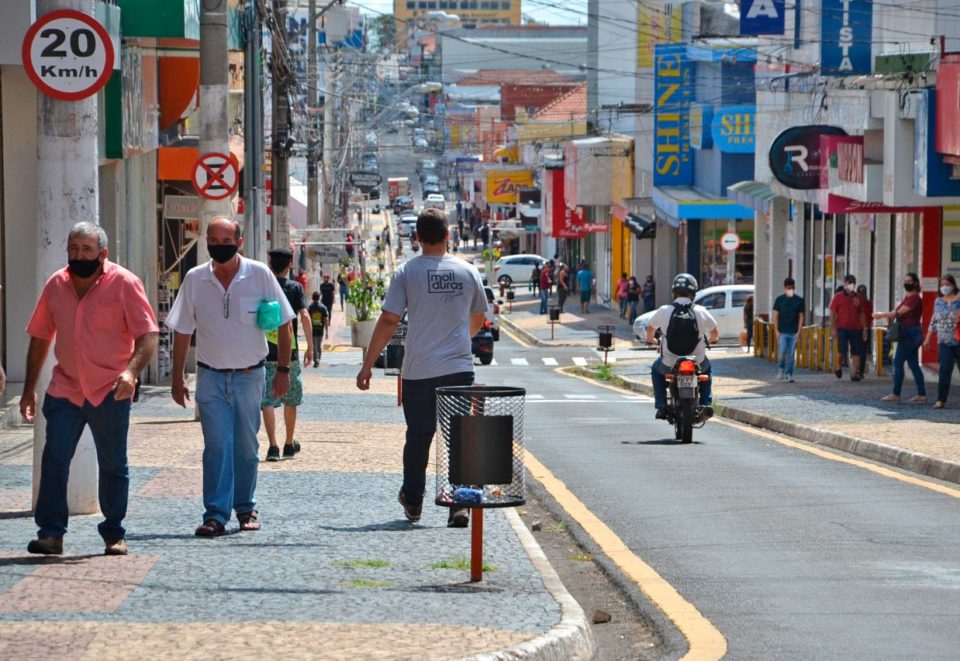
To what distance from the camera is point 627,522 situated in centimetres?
1199

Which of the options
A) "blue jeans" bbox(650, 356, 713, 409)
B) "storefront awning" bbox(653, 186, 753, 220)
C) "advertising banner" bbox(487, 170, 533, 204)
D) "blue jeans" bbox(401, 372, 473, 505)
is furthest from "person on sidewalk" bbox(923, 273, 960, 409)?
"advertising banner" bbox(487, 170, 533, 204)

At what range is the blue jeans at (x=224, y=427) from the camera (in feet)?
32.9

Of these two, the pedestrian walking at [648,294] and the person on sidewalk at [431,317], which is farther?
the pedestrian walking at [648,294]

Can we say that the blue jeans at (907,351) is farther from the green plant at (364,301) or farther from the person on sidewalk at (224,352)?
the green plant at (364,301)

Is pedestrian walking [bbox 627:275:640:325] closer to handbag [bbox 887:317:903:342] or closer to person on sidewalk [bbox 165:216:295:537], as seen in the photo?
handbag [bbox 887:317:903:342]

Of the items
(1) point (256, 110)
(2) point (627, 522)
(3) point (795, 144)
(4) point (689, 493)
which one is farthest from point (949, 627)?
(3) point (795, 144)

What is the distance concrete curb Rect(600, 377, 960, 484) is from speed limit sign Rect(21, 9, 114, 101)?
8.49m

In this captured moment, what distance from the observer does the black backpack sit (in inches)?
707

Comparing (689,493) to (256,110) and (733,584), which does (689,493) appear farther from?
(256,110)

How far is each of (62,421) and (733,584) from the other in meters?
3.68

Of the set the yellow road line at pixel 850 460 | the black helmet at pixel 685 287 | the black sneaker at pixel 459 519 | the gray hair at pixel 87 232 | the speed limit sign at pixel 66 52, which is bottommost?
the yellow road line at pixel 850 460

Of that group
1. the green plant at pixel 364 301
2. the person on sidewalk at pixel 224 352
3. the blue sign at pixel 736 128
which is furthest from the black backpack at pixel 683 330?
the blue sign at pixel 736 128

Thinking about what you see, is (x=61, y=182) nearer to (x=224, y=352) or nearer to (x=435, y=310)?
(x=224, y=352)

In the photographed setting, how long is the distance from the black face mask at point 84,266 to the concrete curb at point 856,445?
8743 mm
